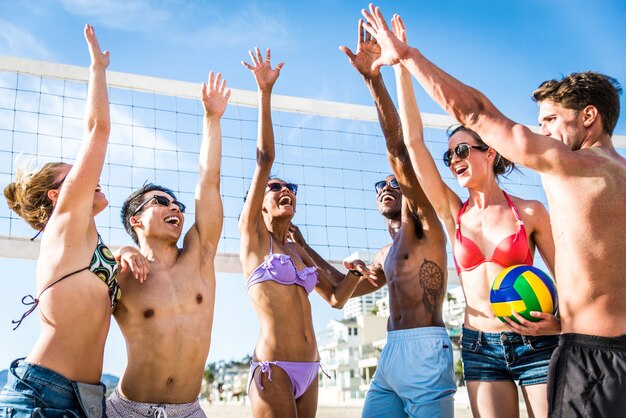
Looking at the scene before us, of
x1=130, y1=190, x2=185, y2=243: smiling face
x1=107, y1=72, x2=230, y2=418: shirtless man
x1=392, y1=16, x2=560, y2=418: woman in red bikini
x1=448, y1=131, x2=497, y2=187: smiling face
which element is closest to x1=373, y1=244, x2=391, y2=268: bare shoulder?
x1=392, y1=16, x2=560, y2=418: woman in red bikini

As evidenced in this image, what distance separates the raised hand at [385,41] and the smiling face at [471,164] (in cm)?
83

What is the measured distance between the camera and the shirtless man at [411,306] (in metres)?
3.57

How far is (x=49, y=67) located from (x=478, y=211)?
4.96m

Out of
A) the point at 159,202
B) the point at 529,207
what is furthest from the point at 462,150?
the point at 159,202

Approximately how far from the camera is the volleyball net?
627 cm

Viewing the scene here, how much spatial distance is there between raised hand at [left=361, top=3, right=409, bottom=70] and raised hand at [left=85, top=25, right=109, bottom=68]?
4.92 feet

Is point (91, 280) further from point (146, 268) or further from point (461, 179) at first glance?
point (461, 179)

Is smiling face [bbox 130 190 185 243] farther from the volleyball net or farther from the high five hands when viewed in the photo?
the volleyball net

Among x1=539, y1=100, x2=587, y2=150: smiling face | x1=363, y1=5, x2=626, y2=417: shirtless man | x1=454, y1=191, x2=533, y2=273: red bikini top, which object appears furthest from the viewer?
x1=454, y1=191, x2=533, y2=273: red bikini top

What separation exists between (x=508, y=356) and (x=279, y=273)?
5.35ft

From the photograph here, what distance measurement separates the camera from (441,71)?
249 centimetres

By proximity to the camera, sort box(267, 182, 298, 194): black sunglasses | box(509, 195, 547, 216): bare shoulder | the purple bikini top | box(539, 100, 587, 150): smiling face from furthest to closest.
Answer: box(267, 182, 298, 194): black sunglasses
the purple bikini top
box(509, 195, 547, 216): bare shoulder
box(539, 100, 587, 150): smiling face

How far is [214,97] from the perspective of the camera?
4.27m

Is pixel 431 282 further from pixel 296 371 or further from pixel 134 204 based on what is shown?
pixel 134 204
